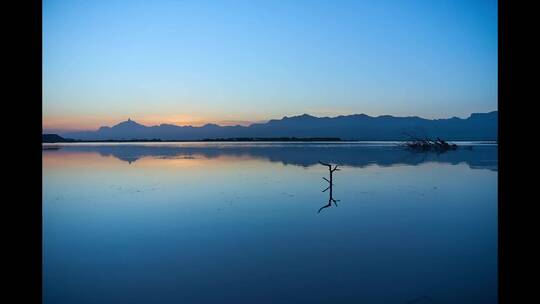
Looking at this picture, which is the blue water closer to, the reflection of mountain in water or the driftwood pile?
the reflection of mountain in water

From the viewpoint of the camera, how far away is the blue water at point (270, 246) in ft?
17.8

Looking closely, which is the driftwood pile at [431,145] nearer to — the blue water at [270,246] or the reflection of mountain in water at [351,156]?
the reflection of mountain in water at [351,156]

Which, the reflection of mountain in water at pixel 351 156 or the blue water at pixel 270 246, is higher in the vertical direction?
the reflection of mountain in water at pixel 351 156

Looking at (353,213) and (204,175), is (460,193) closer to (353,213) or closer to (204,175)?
A: (353,213)

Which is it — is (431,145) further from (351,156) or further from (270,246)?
(270,246)

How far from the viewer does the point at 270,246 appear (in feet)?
24.7

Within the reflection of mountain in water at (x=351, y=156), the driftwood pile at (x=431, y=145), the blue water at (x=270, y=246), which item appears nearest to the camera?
the blue water at (x=270, y=246)

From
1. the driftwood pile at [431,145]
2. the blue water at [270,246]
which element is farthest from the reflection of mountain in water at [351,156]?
the blue water at [270,246]

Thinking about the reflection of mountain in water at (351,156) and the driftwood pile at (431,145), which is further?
the driftwood pile at (431,145)

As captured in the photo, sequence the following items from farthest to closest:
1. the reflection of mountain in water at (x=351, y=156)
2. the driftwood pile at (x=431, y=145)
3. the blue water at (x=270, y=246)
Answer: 1. the driftwood pile at (x=431, y=145)
2. the reflection of mountain in water at (x=351, y=156)
3. the blue water at (x=270, y=246)

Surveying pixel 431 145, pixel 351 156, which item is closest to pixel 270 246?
pixel 351 156

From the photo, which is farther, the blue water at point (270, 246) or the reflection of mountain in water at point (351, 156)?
the reflection of mountain in water at point (351, 156)
